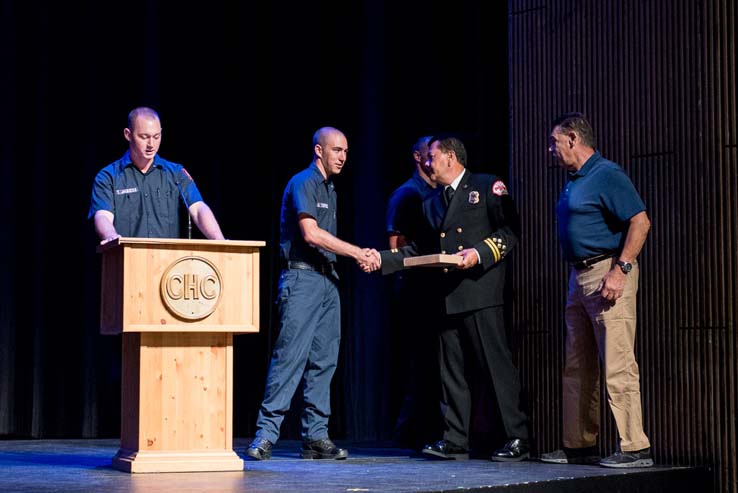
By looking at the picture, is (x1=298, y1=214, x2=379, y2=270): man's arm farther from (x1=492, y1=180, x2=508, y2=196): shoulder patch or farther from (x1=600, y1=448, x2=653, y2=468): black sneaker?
(x1=600, y1=448, x2=653, y2=468): black sneaker

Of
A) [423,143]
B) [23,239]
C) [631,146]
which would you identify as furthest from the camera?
[23,239]

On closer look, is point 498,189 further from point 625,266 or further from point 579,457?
point 579,457

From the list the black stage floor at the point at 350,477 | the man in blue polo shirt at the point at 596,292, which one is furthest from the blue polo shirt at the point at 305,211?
the man in blue polo shirt at the point at 596,292

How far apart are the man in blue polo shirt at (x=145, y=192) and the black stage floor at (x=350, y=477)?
1.06 metres

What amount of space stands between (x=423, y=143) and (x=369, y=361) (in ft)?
6.38

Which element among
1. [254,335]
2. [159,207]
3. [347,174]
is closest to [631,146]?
[159,207]

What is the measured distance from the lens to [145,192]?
15.8 ft

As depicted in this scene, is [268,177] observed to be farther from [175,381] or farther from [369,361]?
[175,381]

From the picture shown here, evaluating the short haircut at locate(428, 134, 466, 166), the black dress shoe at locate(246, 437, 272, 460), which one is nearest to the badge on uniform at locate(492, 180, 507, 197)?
the short haircut at locate(428, 134, 466, 166)

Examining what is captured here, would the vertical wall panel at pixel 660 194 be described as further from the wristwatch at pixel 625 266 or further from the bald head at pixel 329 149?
the bald head at pixel 329 149

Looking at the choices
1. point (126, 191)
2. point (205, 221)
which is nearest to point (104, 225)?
point (126, 191)

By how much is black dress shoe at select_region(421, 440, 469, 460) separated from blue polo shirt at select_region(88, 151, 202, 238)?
1535mm

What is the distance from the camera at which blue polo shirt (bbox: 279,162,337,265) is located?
5035 millimetres

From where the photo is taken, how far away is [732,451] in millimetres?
4547
